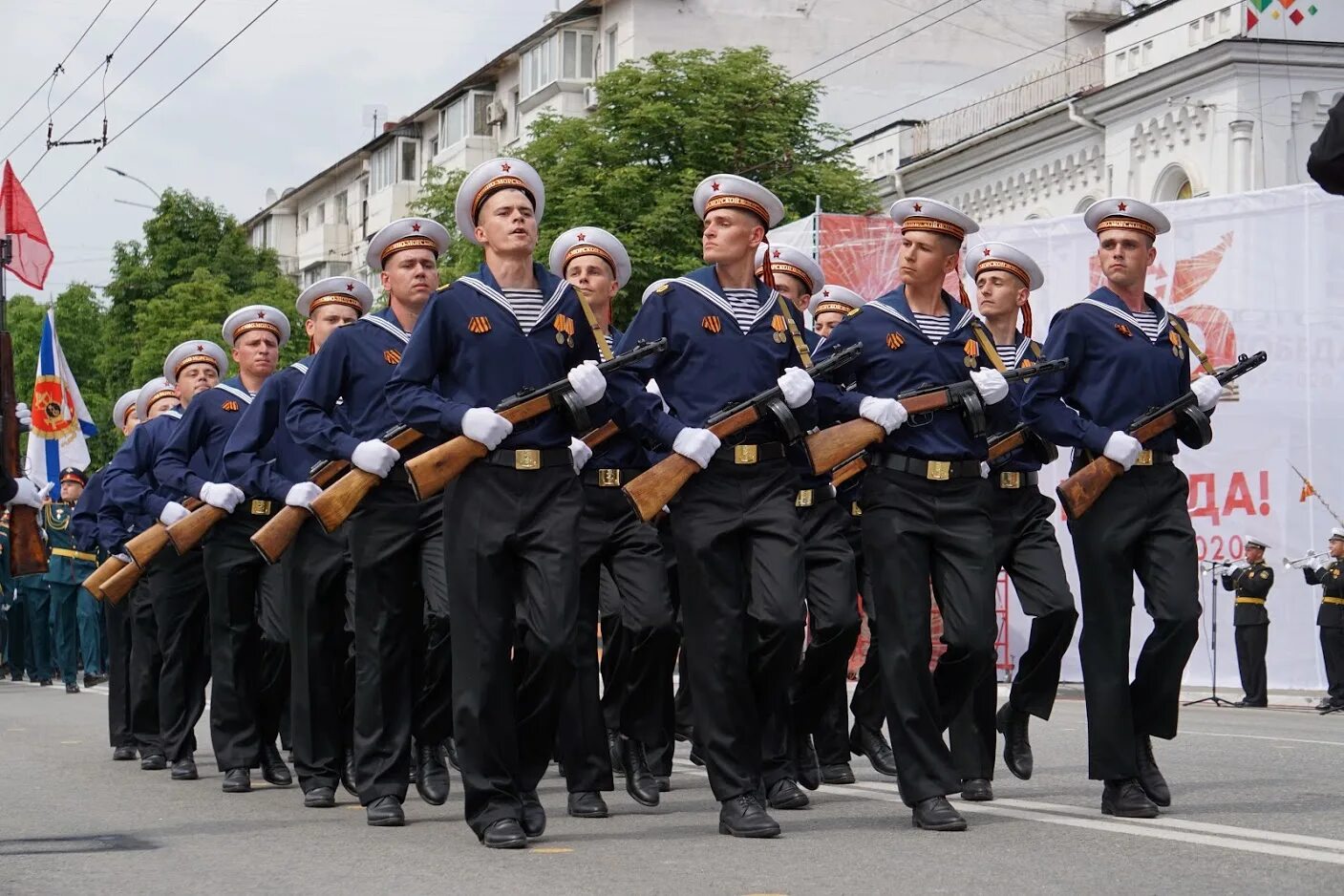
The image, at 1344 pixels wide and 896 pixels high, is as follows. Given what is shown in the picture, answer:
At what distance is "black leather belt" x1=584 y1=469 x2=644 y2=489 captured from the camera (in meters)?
10.6

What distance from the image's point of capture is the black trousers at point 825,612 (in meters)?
9.85

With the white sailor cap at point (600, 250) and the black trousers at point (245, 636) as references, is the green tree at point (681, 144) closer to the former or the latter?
the white sailor cap at point (600, 250)

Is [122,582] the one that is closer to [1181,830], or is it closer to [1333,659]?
[1181,830]

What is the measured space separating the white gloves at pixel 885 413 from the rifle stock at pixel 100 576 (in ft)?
19.4

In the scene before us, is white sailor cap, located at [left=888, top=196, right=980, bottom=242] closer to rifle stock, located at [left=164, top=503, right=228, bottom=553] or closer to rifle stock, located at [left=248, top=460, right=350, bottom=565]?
rifle stock, located at [left=248, top=460, right=350, bottom=565]

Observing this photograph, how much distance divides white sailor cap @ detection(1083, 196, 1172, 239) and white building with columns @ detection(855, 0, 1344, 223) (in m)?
22.8

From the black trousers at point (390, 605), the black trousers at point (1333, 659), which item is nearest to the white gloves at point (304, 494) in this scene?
the black trousers at point (390, 605)

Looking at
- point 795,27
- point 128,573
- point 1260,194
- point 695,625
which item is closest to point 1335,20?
point 1260,194

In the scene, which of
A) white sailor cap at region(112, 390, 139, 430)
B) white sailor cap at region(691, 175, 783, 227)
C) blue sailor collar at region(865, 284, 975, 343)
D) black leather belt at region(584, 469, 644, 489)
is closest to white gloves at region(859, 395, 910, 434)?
blue sailor collar at region(865, 284, 975, 343)

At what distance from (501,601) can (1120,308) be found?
2889 millimetres

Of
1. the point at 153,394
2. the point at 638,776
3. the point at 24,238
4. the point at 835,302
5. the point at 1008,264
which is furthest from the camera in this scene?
the point at 24,238

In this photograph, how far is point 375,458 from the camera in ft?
31.0

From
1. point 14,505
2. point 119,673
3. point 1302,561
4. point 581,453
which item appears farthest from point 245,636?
point 1302,561

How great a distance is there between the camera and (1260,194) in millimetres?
22078
